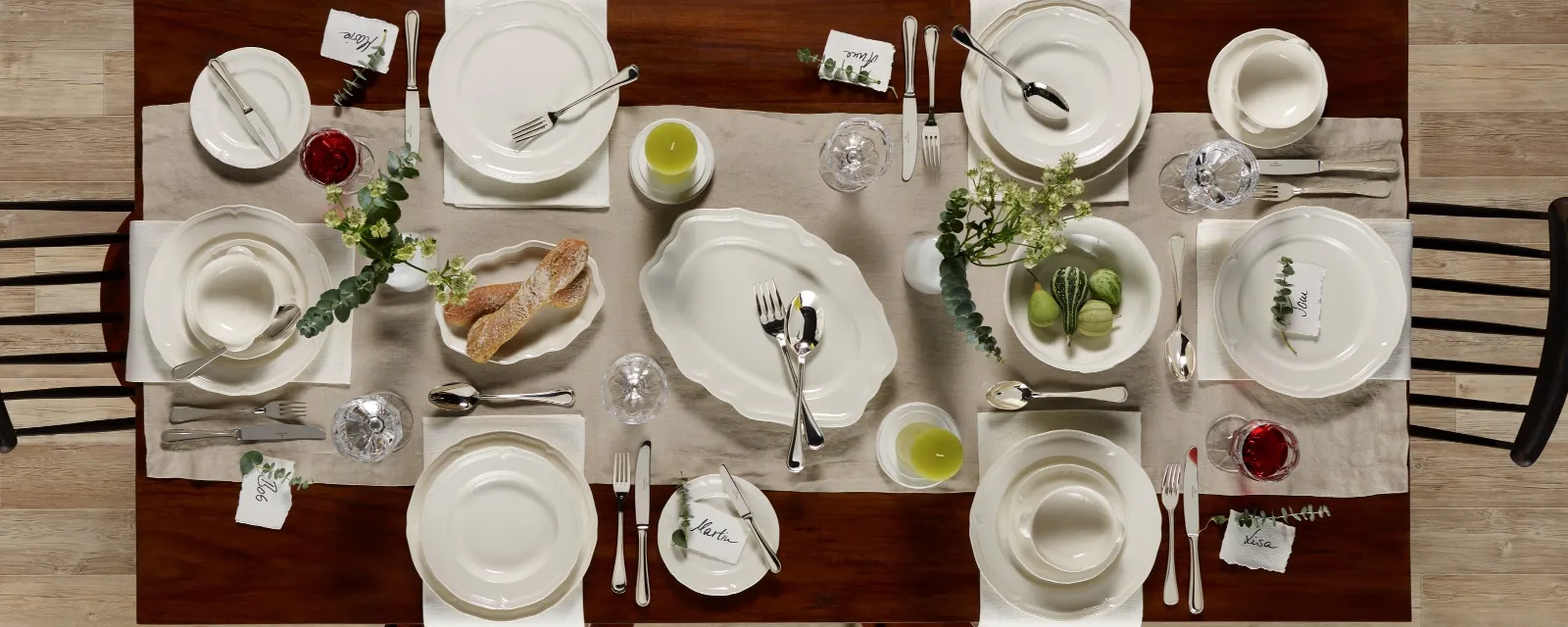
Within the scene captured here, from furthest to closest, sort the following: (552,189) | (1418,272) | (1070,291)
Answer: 1. (1418,272)
2. (552,189)
3. (1070,291)

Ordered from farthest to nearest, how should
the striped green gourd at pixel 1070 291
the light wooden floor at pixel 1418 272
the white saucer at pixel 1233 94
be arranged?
the light wooden floor at pixel 1418 272 < the white saucer at pixel 1233 94 < the striped green gourd at pixel 1070 291

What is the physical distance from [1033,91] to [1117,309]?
38cm

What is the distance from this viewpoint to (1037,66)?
53.8 inches

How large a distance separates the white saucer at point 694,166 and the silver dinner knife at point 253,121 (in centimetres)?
59

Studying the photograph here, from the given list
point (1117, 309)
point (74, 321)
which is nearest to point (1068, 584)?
point (1117, 309)

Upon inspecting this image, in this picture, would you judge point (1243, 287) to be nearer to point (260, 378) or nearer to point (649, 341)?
point (649, 341)

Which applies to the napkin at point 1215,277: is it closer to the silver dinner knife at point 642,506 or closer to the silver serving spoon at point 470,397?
the silver dinner knife at point 642,506

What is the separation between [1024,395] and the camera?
1349 mm

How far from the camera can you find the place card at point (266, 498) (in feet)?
4.50

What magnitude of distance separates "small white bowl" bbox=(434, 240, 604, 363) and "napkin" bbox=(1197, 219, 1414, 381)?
1.00m

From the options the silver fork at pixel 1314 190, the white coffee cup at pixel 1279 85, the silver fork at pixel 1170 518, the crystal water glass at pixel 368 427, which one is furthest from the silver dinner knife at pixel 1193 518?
the crystal water glass at pixel 368 427

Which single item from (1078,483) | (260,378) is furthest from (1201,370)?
(260,378)

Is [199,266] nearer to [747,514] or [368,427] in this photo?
[368,427]

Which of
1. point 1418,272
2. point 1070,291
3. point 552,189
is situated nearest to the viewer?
point 1070,291
